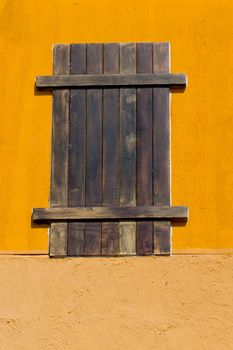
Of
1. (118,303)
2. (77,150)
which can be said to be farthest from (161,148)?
(118,303)

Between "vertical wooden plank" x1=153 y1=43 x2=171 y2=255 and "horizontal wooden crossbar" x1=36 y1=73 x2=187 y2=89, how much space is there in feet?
0.20

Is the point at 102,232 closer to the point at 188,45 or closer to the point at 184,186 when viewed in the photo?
the point at 184,186

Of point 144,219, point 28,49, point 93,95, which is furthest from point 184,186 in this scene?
point 28,49

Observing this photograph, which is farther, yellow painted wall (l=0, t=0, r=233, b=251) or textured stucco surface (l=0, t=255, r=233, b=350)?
yellow painted wall (l=0, t=0, r=233, b=251)

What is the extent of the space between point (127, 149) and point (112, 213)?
0.44 m

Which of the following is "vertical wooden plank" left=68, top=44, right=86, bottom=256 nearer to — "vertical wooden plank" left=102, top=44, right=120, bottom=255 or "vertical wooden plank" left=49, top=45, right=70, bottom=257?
"vertical wooden plank" left=49, top=45, right=70, bottom=257

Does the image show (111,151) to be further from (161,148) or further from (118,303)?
(118,303)

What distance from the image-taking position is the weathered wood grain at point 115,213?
280 inches

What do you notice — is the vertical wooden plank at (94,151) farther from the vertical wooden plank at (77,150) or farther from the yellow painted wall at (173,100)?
the yellow painted wall at (173,100)

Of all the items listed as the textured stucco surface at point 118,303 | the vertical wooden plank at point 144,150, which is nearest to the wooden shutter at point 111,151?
the vertical wooden plank at point 144,150

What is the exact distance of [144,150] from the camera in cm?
→ 725

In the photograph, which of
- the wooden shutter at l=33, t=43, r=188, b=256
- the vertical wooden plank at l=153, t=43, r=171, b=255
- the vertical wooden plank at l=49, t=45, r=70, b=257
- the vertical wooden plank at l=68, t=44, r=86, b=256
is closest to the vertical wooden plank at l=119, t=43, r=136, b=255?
the wooden shutter at l=33, t=43, r=188, b=256

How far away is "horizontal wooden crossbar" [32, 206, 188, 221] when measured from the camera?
712cm

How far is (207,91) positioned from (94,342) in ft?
5.97
